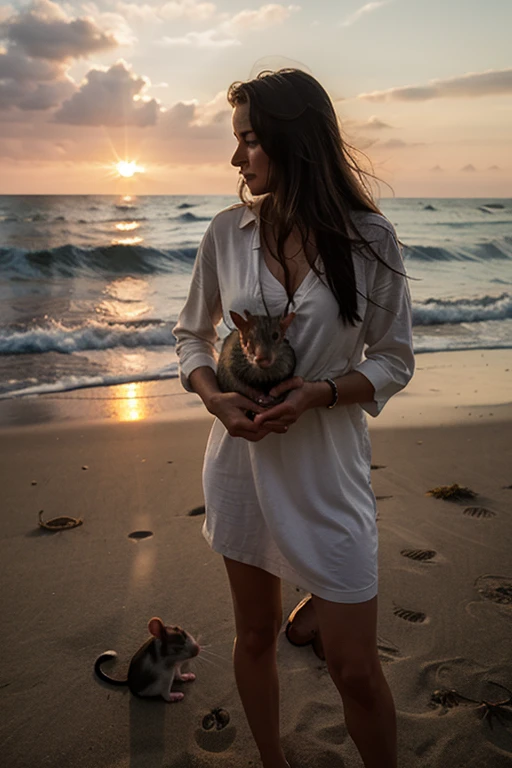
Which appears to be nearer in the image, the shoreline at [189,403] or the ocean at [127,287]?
the shoreline at [189,403]

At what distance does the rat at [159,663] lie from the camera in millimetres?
3197

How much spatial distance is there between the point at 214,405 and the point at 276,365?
10.3 inches

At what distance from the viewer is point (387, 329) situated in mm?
2316

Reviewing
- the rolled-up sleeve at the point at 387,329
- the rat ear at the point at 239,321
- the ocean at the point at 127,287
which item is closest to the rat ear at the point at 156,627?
the rolled-up sleeve at the point at 387,329

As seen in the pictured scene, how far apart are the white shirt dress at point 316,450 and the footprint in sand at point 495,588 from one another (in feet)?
6.40

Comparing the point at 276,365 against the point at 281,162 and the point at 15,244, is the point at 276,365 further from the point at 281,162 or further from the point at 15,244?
the point at 15,244

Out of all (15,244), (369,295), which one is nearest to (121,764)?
(369,295)

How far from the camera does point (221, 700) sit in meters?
3.21

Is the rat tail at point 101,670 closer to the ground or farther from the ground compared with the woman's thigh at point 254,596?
closer to the ground

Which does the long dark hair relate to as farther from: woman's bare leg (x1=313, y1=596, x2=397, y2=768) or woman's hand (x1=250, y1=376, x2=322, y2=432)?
woman's bare leg (x1=313, y1=596, x2=397, y2=768)

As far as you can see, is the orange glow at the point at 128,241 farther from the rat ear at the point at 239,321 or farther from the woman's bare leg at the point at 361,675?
the woman's bare leg at the point at 361,675

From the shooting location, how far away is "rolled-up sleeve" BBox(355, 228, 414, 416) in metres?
2.24

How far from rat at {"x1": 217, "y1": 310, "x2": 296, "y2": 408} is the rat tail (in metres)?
1.74

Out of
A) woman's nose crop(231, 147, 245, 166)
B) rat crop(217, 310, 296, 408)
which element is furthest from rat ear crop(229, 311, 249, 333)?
woman's nose crop(231, 147, 245, 166)
